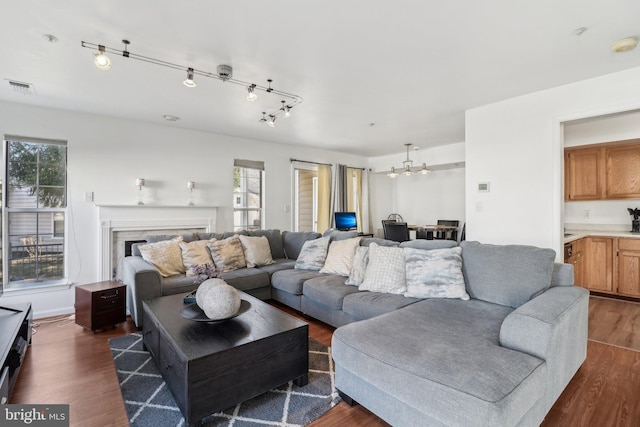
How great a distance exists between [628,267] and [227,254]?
5.16 metres

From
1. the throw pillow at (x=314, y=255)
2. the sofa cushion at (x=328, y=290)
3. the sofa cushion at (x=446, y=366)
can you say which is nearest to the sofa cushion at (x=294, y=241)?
the throw pillow at (x=314, y=255)

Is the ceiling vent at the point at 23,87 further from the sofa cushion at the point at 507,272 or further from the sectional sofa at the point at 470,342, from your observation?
the sofa cushion at the point at 507,272

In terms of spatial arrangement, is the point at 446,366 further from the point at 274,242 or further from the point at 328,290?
the point at 274,242

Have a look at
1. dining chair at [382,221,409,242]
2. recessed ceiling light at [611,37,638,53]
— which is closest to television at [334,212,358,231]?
dining chair at [382,221,409,242]

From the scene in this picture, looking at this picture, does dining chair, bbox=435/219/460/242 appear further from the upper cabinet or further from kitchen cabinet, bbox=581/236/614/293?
kitchen cabinet, bbox=581/236/614/293

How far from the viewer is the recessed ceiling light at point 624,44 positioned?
2168mm

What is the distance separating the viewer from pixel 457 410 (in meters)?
1.22

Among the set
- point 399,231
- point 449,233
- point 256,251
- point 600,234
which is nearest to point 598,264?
point 600,234

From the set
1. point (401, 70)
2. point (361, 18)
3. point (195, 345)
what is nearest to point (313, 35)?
point (361, 18)

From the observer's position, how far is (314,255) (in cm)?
366

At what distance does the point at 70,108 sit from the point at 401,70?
3.82m

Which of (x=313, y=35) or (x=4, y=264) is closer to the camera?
(x=313, y=35)

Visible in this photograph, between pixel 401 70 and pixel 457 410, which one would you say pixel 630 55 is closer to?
pixel 401 70

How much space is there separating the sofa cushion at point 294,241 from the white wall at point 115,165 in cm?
109
